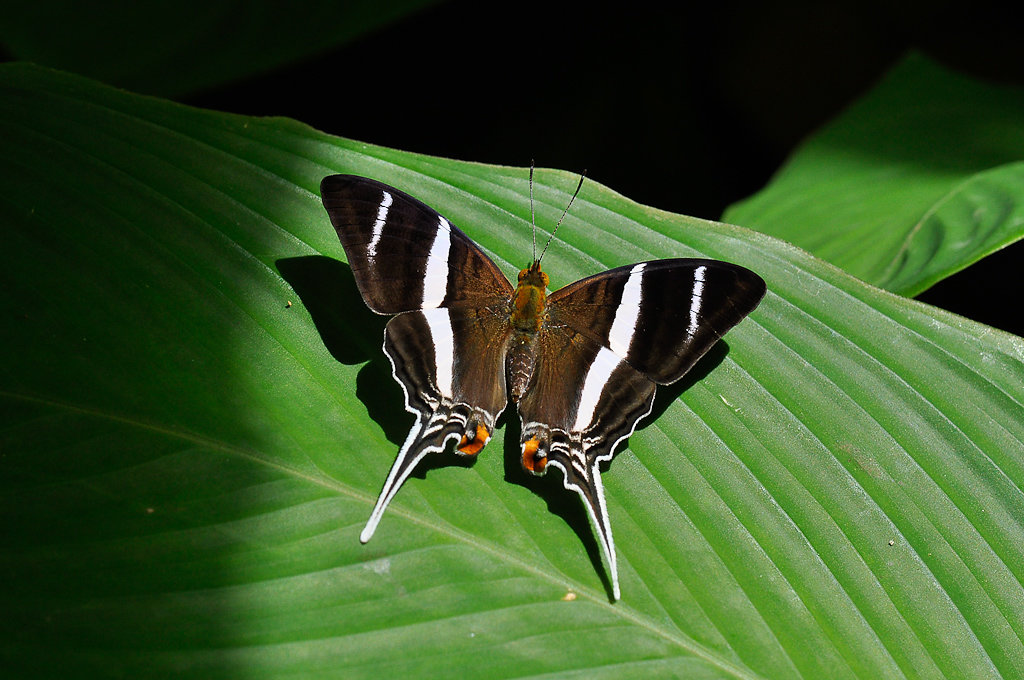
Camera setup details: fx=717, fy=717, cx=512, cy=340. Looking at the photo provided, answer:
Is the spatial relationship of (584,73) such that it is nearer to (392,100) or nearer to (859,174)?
(392,100)

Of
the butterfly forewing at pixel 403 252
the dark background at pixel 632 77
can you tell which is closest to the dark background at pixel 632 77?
the dark background at pixel 632 77

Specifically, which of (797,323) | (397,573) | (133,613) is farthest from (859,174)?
(133,613)

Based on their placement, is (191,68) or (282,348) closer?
(282,348)

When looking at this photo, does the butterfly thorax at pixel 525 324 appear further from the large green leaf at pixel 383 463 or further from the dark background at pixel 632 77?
the dark background at pixel 632 77

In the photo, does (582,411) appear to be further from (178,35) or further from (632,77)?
(632,77)

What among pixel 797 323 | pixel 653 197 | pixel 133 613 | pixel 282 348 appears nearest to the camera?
pixel 133 613

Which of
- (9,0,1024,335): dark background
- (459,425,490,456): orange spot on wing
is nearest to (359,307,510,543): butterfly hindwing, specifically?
(459,425,490,456): orange spot on wing

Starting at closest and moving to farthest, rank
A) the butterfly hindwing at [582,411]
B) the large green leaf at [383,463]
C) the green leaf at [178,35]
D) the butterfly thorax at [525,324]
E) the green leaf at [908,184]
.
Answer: the large green leaf at [383,463]
the butterfly hindwing at [582,411]
the butterfly thorax at [525,324]
the green leaf at [908,184]
the green leaf at [178,35]
